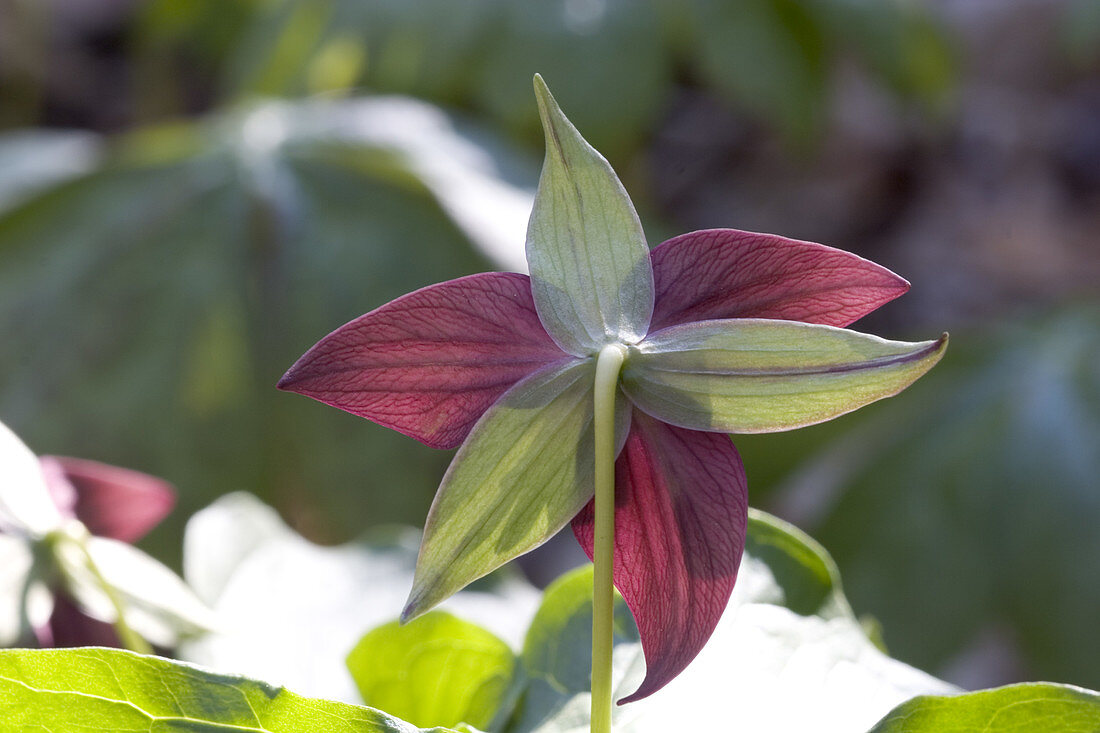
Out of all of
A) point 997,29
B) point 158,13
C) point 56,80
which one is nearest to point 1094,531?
point 997,29

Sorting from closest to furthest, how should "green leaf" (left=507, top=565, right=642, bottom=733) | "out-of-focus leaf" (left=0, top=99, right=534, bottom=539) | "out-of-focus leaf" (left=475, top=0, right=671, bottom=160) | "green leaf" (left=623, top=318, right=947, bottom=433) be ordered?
1. "green leaf" (left=623, top=318, right=947, bottom=433)
2. "green leaf" (left=507, top=565, right=642, bottom=733)
3. "out-of-focus leaf" (left=0, top=99, right=534, bottom=539)
4. "out-of-focus leaf" (left=475, top=0, right=671, bottom=160)

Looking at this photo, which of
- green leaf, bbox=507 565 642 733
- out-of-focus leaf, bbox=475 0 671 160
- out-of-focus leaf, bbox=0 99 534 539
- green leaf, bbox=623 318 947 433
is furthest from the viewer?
out-of-focus leaf, bbox=475 0 671 160

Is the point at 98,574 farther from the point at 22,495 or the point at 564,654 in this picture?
the point at 564,654

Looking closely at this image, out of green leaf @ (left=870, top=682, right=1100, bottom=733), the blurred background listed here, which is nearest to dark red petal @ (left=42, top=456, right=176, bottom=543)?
green leaf @ (left=870, top=682, right=1100, bottom=733)

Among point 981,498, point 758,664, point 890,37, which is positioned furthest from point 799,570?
point 890,37

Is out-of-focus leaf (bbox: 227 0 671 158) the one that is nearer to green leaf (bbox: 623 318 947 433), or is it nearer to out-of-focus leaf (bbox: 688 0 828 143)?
out-of-focus leaf (bbox: 688 0 828 143)

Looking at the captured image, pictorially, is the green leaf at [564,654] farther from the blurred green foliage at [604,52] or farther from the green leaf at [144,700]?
the blurred green foliage at [604,52]

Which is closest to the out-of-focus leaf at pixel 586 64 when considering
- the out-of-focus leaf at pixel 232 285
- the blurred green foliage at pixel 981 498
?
the out-of-focus leaf at pixel 232 285
